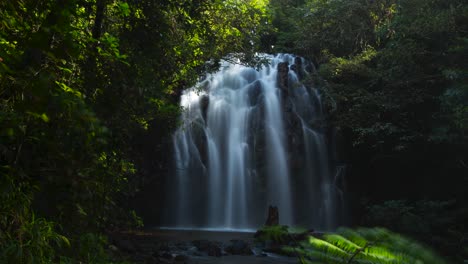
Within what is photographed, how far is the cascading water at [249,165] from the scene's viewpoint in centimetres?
2027

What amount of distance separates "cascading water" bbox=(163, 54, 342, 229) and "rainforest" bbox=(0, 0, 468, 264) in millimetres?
70

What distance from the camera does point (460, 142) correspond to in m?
14.7

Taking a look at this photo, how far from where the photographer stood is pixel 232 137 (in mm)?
21484

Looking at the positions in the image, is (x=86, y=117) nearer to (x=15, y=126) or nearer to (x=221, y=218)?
(x=15, y=126)

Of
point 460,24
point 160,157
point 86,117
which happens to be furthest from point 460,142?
point 86,117

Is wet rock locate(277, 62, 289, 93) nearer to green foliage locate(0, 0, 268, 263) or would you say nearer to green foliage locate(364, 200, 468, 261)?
green foliage locate(364, 200, 468, 261)

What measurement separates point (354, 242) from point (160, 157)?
17.8m

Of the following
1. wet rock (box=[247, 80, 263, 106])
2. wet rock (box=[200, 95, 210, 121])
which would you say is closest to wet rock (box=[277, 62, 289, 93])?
wet rock (box=[247, 80, 263, 106])

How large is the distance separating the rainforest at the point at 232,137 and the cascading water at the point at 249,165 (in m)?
0.07

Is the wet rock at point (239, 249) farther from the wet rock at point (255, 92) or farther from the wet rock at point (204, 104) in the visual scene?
the wet rock at point (255, 92)

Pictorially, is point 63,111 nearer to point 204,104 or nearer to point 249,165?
point 249,165

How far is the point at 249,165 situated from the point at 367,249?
1823 cm

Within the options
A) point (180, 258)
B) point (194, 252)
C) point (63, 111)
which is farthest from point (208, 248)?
point (63, 111)

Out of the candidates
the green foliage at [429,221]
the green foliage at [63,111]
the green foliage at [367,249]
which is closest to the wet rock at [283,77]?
the green foliage at [429,221]
